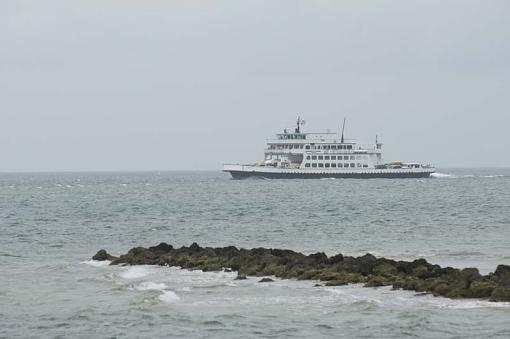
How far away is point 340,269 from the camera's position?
29312mm

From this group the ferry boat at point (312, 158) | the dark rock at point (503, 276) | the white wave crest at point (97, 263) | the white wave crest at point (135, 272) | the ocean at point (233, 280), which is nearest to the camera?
the ocean at point (233, 280)

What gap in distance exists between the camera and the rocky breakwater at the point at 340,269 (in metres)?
24.4

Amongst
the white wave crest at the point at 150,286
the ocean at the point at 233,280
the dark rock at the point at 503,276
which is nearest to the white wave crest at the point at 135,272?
the ocean at the point at 233,280

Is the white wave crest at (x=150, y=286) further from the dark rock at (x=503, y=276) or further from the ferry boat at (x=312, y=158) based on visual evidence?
the ferry boat at (x=312, y=158)

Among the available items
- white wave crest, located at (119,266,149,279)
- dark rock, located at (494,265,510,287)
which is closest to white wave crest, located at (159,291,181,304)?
white wave crest, located at (119,266,149,279)

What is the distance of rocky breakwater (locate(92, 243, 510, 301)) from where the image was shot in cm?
2442

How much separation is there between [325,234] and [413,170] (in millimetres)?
108021

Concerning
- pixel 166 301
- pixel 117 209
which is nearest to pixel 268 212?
pixel 117 209

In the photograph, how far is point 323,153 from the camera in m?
144

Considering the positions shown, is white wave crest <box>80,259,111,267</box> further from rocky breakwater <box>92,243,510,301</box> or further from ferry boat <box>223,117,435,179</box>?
ferry boat <box>223,117,435,179</box>

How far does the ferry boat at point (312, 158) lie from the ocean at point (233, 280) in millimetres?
70404

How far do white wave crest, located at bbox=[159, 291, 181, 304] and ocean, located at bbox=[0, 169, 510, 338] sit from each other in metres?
0.03

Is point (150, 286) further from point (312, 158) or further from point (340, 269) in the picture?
point (312, 158)

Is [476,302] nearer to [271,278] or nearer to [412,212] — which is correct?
[271,278]
